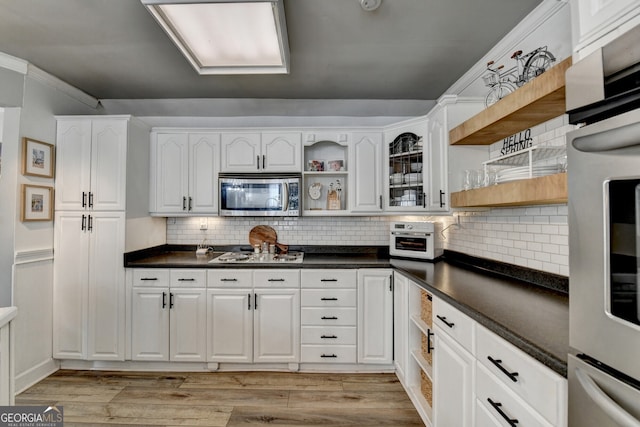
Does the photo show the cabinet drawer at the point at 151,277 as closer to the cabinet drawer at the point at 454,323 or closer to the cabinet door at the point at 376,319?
the cabinet door at the point at 376,319

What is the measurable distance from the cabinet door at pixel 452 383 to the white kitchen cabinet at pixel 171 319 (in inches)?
75.1

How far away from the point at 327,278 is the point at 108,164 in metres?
2.21

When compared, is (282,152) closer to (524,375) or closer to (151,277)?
(151,277)

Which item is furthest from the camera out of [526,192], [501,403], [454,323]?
[454,323]

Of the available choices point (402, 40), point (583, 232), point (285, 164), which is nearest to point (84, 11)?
point (285, 164)

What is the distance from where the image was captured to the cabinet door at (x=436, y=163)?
7.78ft

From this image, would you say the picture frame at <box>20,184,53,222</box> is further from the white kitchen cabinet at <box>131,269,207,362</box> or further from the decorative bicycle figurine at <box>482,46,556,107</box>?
the decorative bicycle figurine at <box>482,46,556,107</box>

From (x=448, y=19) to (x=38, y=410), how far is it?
3753mm

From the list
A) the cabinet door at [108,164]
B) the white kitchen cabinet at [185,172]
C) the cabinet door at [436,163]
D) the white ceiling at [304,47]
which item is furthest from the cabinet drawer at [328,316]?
the white ceiling at [304,47]

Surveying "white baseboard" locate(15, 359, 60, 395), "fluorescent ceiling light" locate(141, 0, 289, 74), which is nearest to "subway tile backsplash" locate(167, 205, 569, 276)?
"white baseboard" locate(15, 359, 60, 395)

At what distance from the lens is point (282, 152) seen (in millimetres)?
2990

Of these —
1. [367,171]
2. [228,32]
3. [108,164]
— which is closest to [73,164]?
[108,164]

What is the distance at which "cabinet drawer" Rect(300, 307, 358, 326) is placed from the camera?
2.60m

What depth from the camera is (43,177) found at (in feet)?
8.32
